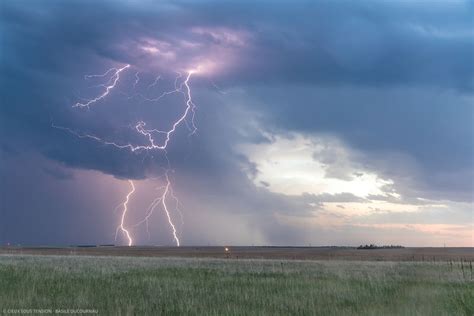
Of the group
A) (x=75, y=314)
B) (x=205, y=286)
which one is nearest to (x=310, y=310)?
(x=75, y=314)

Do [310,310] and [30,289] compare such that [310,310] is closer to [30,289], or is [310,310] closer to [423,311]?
[423,311]

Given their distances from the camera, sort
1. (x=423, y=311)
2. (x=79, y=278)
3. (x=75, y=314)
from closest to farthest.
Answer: (x=75, y=314)
(x=423, y=311)
(x=79, y=278)

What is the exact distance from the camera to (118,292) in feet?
41.7

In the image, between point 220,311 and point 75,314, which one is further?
point 220,311

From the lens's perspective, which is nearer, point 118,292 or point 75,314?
point 75,314

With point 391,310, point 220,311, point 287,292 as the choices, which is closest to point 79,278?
point 287,292

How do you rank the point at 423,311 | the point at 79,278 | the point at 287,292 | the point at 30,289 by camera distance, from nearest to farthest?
the point at 423,311 < the point at 30,289 < the point at 287,292 < the point at 79,278

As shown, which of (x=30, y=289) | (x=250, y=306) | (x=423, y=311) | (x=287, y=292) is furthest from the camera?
(x=287, y=292)

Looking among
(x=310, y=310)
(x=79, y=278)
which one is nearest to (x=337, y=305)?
(x=310, y=310)

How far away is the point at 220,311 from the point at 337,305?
2.76 m

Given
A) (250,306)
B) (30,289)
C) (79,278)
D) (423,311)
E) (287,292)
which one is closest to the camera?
(423,311)

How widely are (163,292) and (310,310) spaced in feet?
14.5

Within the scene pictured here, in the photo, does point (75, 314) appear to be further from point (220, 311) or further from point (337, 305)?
point (337, 305)

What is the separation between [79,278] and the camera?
16641 millimetres
